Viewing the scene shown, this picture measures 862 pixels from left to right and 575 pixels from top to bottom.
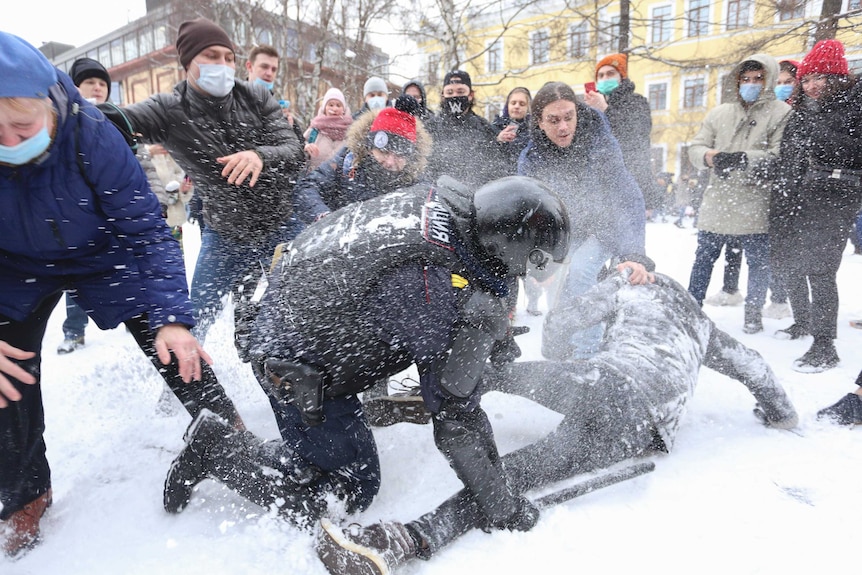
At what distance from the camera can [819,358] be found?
11.4 ft

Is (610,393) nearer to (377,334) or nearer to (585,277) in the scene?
(377,334)

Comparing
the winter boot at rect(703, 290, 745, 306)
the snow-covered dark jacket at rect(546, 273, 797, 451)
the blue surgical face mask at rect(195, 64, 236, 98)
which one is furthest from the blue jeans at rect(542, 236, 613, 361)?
the blue surgical face mask at rect(195, 64, 236, 98)

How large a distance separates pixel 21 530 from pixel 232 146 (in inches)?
76.1

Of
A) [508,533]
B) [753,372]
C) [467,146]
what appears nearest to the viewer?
[508,533]

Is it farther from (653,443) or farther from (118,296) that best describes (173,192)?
(653,443)

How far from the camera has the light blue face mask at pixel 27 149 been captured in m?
1.52

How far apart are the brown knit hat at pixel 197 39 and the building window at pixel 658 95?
27.8m

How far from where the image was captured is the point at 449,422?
5.65ft

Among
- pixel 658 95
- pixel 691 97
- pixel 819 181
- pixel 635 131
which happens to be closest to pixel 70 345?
pixel 635 131

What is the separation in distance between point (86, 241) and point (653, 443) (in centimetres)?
240

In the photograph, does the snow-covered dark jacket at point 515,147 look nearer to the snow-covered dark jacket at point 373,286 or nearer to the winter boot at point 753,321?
the winter boot at point 753,321

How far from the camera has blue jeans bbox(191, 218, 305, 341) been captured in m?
2.97

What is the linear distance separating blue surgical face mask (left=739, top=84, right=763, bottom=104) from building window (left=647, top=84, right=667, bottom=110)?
Answer: 2531cm

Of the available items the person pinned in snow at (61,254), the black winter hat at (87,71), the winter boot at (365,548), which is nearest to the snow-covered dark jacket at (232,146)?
the person pinned in snow at (61,254)
